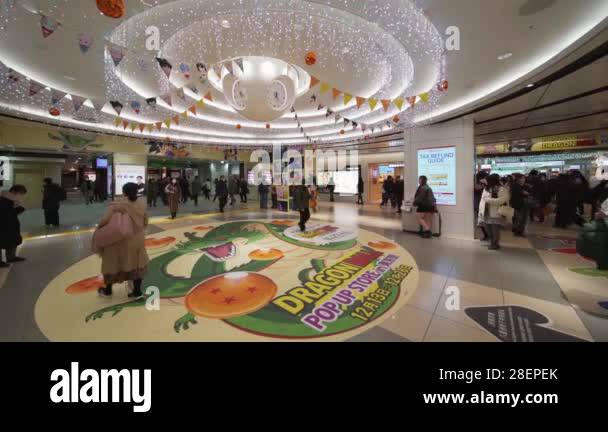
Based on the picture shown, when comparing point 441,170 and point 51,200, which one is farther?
A: point 51,200

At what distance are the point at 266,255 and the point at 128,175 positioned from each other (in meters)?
12.3

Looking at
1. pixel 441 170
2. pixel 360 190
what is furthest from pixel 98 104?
pixel 360 190

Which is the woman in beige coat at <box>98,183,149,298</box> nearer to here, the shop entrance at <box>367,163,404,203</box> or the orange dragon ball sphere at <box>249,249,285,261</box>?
the orange dragon ball sphere at <box>249,249,285,261</box>

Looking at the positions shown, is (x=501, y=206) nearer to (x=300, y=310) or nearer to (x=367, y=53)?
(x=367, y=53)

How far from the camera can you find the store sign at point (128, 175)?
12604mm

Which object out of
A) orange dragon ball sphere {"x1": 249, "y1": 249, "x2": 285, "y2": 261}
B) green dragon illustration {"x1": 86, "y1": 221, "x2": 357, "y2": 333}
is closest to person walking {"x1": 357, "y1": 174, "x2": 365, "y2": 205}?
green dragon illustration {"x1": 86, "y1": 221, "x2": 357, "y2": 333}

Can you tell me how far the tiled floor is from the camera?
2.36 metres

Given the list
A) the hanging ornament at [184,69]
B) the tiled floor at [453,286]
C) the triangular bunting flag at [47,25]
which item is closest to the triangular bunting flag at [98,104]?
the hanging ornament at [184,69]

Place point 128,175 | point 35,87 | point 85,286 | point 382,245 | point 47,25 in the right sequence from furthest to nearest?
point 128,175, point 382,245, point 35,87, point 85,286, point 47,25

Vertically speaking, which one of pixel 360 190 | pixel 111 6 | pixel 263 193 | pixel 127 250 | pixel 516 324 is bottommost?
pixel 516 324

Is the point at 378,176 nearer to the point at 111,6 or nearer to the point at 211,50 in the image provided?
the point at 211,50

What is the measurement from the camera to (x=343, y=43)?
4.22 m

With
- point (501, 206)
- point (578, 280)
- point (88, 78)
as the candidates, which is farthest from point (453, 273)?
point (88, 78)

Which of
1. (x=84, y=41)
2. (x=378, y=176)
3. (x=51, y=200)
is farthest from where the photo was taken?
(x=378, y=176)
